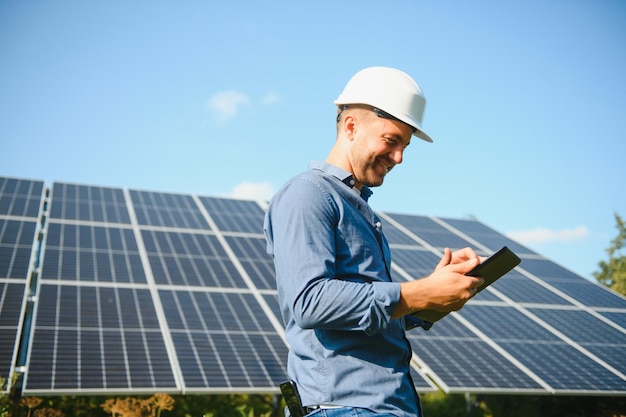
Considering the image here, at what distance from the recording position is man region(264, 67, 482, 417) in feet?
7.54

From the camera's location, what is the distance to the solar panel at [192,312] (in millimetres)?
Result: 8711

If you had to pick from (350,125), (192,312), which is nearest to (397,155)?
(350,125)

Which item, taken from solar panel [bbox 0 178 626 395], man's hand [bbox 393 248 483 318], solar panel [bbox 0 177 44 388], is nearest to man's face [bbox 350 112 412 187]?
man's hand [bbox 393 248 483 318]

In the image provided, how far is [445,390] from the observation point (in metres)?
9.61

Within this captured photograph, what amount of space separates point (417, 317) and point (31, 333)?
7.34m

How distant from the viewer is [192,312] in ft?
33.8

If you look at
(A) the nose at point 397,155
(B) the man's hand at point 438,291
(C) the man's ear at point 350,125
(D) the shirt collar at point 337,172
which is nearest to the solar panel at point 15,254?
(D) the shirt collar at point 337,172

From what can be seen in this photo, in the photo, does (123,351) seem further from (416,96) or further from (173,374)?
(416,96)

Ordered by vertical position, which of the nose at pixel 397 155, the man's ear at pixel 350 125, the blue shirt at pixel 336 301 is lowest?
the blue shirt at pixel 336 301

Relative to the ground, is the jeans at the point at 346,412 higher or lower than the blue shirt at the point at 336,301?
lower

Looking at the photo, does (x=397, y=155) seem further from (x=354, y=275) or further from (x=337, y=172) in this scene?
(x=354, y=275)

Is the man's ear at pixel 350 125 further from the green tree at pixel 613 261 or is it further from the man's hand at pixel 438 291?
the green tree at pixel 613 261

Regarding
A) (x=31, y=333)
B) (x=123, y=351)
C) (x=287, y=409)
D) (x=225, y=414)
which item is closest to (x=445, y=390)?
(x=225, y=414)

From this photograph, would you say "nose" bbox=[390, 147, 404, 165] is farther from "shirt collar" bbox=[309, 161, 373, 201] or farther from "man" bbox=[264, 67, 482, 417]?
"shirt collar" bbox=[309, 161, 373, 201]
